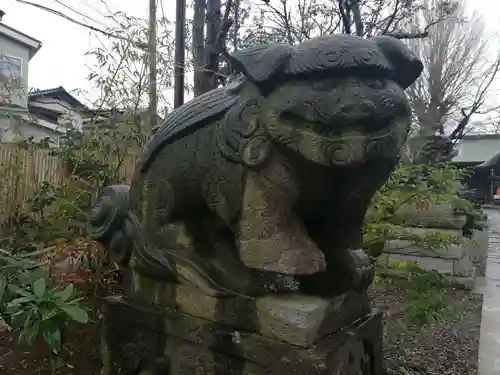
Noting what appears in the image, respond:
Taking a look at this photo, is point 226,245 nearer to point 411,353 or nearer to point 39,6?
point 411,353

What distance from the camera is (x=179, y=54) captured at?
3.67 meters

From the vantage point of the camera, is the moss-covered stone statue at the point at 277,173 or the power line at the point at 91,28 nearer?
the moss-covered stone statue at the point at 277,173

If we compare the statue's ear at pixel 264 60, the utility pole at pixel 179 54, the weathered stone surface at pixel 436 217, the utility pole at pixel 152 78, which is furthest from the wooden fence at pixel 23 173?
the weathered stone surface at pixel 436 217

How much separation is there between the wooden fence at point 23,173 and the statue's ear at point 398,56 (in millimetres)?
1990

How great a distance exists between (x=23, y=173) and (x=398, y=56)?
8.74ft

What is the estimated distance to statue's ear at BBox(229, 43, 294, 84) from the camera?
105 cm

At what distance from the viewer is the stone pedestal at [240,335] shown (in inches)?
44.3

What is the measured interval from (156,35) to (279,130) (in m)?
2.78

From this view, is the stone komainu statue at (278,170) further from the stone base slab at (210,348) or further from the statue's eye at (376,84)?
the stone base slab at (210,348)

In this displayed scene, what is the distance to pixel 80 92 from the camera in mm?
3111

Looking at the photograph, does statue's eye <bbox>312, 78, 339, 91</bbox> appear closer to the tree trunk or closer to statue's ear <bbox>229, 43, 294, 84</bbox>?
statue's ear <bbox>229, 43, 294, 84</bbox>

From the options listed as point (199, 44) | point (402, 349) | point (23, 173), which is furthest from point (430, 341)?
point (199, 44)

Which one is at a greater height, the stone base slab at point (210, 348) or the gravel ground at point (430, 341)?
the stone base slab at point (210, 348)

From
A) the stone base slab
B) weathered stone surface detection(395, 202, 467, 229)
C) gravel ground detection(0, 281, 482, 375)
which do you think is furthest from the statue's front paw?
weathered stone surface detection(395, 202, 467, 229)
